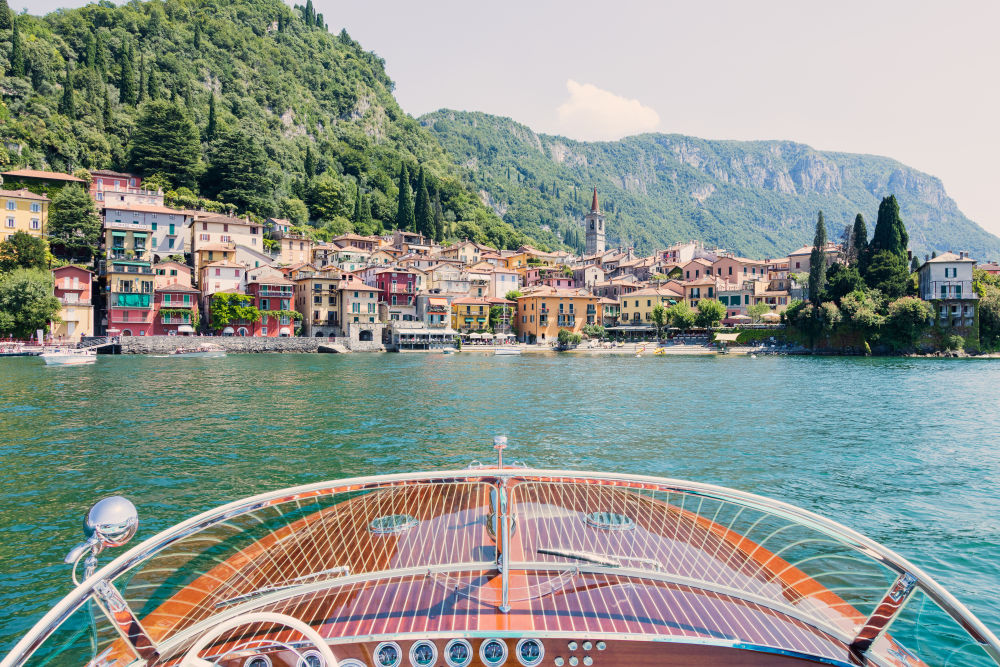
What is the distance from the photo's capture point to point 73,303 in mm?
49781

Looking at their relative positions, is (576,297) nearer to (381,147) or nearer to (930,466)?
(930,466)

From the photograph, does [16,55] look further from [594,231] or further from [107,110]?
[594,231]

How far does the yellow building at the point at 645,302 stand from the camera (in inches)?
2845

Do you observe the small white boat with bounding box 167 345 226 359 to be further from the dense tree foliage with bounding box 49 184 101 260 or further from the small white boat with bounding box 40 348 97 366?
the dense tree foliage with bounding box 49 184 101 260

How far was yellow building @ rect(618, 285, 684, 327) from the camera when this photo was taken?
237 feet

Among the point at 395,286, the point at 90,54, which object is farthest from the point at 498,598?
the point at 90,54

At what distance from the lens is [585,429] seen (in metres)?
17.5

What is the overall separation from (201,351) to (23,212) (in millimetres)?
23124

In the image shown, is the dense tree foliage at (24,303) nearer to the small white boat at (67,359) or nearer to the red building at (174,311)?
the red building at (174,311)

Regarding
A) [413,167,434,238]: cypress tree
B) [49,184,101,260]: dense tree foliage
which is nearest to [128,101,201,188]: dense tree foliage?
[49,184,101,260]: dense tree foliage

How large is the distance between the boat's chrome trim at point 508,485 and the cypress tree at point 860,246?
68130mm

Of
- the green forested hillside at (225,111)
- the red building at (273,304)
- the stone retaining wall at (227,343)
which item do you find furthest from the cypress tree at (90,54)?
the stone retaining wall at (227,343)

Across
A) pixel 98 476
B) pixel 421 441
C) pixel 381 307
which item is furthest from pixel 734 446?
pixel 381 307

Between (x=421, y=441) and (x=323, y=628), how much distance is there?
1189 cm
